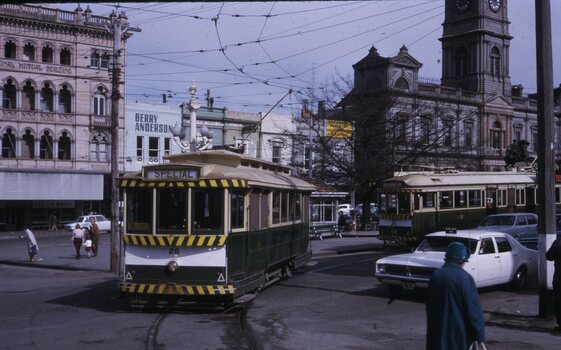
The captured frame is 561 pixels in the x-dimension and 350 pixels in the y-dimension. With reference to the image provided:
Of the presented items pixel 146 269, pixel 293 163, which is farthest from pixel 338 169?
pixel 146 269

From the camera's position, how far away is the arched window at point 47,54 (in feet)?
175

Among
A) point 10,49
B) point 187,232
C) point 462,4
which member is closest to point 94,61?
point 10,49

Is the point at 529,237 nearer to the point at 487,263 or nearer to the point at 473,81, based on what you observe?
the point at 487,263

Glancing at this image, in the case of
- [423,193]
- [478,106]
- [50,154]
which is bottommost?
[423,193]

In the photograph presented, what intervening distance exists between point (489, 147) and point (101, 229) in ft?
120

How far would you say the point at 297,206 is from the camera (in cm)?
2038

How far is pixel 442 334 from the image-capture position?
6703mm

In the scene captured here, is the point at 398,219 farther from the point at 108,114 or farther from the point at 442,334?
the point at 108,114

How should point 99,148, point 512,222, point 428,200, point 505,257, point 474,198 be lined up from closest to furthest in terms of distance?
point 505,257, point 512,222, point 428,200, point 474,198, point 99,148

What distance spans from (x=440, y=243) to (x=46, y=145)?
4273 centimetres

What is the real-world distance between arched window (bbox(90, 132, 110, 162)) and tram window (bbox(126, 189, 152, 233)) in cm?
4272

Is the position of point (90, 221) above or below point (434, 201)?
below

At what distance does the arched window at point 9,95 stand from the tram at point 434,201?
104ft

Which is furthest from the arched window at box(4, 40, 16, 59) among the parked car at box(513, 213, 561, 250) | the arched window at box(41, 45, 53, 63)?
the parked car at box(513, 213, 561, 250)
